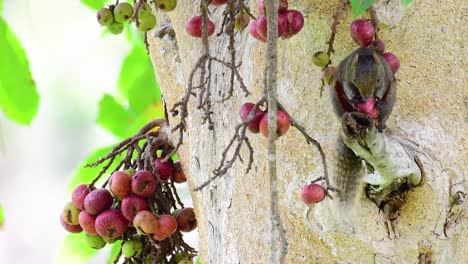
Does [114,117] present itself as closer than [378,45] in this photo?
No

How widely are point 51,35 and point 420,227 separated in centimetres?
376

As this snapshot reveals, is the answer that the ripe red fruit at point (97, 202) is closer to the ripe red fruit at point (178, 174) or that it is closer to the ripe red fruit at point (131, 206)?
the ripe red fruit at point (131, 206)

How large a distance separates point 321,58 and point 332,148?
125mm

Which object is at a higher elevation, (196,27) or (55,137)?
(55,137)

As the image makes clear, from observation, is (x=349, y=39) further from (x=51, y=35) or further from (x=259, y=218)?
(x=51, y=35)

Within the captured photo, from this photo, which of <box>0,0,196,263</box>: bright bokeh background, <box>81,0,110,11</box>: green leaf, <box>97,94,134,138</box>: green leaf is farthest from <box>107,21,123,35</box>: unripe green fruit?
<box>0,0,196,263</box>: bright bokeh background

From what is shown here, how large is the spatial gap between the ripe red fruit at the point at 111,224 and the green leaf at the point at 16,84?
50 centimetres

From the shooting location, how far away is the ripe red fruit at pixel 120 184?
4.00 ft

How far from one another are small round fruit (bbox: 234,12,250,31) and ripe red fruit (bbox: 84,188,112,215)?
0.35 meters

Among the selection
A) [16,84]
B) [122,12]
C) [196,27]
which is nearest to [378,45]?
[196,27]

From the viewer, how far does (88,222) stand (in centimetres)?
124

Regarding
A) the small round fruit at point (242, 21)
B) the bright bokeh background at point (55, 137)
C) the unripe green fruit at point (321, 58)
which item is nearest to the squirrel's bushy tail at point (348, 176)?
the unripe green fruit at point (321, 58)

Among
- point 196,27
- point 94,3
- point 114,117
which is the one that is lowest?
point 196,27

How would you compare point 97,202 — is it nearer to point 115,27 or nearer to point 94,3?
point 115,27
